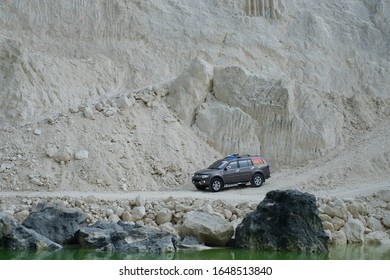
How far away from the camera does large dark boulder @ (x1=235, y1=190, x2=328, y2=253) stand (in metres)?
18.7

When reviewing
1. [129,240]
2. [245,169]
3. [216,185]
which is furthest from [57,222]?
[245,169]

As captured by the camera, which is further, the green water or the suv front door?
the suv front door

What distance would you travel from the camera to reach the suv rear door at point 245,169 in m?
27.2

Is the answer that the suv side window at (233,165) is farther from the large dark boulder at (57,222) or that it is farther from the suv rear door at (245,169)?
the large dark boulder at (57,222)

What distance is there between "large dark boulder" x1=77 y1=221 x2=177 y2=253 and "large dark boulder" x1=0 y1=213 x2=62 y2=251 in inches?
39.5

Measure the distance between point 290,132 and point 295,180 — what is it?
3850 mm

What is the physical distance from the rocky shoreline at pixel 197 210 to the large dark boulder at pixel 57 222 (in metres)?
0.90

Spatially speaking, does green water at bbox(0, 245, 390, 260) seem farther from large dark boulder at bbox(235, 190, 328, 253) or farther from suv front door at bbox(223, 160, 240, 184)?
suv front door at bbox(223, 160, 240, 184)

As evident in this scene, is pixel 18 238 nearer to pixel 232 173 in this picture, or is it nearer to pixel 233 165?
pixel 232 173

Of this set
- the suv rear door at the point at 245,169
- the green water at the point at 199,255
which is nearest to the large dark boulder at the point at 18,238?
the green water at the point at 199,255

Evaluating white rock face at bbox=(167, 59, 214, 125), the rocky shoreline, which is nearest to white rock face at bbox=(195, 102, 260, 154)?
white rock face at bbox=(167, 59, 214, 125)

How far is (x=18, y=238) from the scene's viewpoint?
1881 cm

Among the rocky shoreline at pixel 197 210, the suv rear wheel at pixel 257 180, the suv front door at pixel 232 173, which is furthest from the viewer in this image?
the suv rear wheel at pixel 257 180

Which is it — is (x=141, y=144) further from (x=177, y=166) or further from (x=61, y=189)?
(x=61, y=189)
